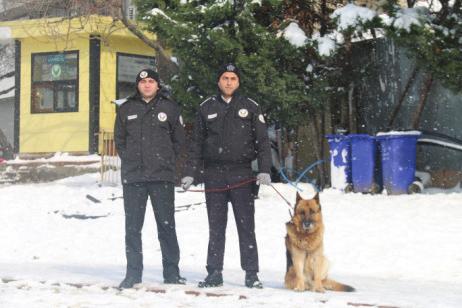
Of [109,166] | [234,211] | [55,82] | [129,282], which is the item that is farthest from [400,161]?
[55,82]

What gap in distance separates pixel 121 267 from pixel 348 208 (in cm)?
425

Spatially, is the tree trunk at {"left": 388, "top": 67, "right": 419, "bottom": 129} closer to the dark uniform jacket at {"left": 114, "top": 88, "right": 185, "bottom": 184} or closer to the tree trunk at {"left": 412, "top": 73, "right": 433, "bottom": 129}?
the tree trunk at {"left": 412, "top": 73, "right": 433, "bottom": 129}

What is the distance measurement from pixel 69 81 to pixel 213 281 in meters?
17.7

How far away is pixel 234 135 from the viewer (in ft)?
22.8

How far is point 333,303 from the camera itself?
604cm

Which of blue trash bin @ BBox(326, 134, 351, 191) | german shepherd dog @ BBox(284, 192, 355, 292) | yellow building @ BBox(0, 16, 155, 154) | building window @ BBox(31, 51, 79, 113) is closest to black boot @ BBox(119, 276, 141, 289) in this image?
german shepherd dog @ BBox(284, 192, 355, 292)

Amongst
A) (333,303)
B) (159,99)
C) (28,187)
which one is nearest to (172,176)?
(159,99)

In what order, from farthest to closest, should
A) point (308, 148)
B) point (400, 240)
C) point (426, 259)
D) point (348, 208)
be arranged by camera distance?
point (308, 148), point (348, 208), point (400, 240), point (426, 259)

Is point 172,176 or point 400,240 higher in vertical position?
point 172,176

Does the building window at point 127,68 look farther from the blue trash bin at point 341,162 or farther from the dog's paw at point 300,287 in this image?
the dog's paw at point 300,287

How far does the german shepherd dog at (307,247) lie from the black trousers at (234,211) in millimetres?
412

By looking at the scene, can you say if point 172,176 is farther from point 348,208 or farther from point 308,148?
point 308,148

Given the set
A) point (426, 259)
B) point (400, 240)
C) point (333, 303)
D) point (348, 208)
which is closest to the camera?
point (333, 303)

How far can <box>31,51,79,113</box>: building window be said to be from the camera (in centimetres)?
2353
